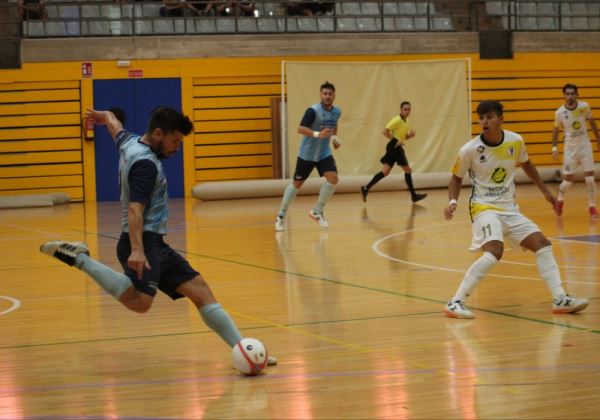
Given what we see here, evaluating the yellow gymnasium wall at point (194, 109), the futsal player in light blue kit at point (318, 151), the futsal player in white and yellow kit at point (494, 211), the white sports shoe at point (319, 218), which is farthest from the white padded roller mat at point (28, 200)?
the futsal player in white and yellow kit at point (494, 211)

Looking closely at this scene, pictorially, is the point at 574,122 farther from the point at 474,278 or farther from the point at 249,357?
the point at 249,357

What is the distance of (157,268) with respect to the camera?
6.38 metres

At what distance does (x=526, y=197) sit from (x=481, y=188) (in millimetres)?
12908

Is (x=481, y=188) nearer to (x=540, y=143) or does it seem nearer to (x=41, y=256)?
(x=41, y=256)

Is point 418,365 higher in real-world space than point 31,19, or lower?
lower

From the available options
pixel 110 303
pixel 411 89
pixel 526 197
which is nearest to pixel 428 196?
pixel 526 197

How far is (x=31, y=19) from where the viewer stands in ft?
79.4

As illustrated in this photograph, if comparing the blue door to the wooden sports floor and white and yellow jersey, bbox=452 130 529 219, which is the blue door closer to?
the wooden sports floor

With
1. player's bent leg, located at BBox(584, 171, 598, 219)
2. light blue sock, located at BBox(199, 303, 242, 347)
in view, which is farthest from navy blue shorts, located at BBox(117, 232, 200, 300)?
player's bent leg, located at BBox(584, 171, 598, 219)

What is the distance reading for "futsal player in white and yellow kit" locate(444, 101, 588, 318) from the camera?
819 centimetres

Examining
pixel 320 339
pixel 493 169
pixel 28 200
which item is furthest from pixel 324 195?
pixel 28 200

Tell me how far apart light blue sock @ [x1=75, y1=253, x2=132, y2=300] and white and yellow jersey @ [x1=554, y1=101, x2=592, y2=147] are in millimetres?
11546

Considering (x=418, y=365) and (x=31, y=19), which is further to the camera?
(x=31, y=19)

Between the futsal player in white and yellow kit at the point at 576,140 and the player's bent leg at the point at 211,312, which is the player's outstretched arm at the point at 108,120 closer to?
the player's bent leg at the point at 211,312
